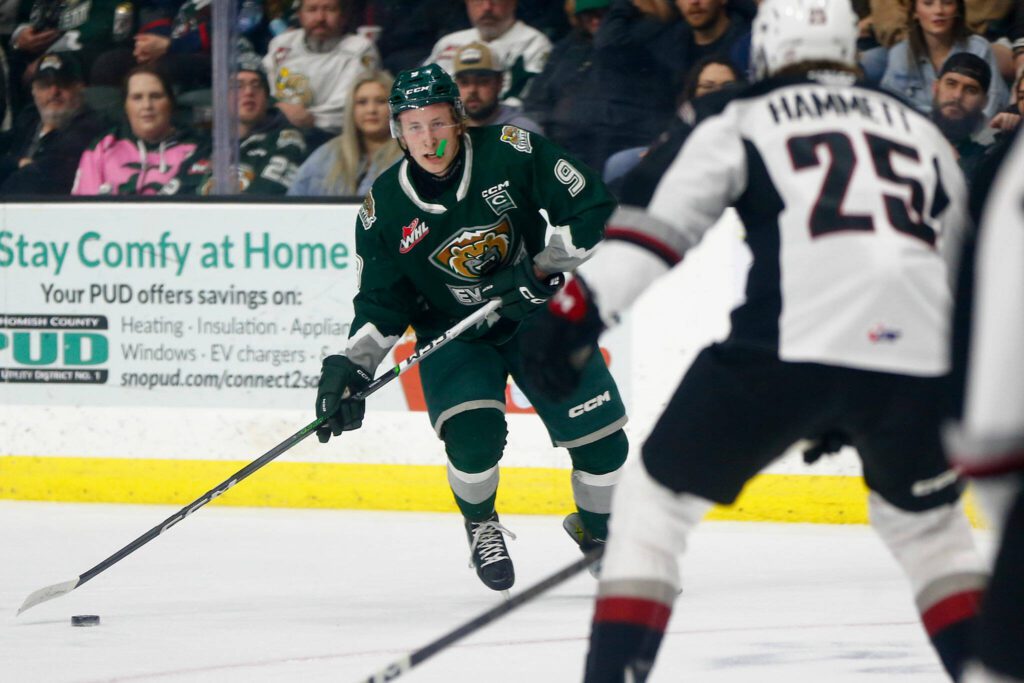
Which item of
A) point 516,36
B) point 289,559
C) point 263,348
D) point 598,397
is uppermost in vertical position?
point 516,36

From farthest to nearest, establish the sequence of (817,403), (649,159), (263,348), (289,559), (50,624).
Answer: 1. (263,348)
2. (289,559)
3. (50,624)
4. (649,159)
5. (817,403)

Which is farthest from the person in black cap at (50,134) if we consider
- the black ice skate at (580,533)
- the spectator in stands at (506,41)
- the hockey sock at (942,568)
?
the hockey sock at (942,568)

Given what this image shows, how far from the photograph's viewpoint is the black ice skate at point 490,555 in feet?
11.2

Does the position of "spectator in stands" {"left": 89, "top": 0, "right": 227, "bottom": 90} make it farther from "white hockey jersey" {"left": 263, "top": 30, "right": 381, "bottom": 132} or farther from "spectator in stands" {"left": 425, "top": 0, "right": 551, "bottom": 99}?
"spectator in stands" {"left": 425, "top": 0, "right": 551, "bottom": 99}

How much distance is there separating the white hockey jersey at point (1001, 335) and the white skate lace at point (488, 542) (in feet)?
7.34

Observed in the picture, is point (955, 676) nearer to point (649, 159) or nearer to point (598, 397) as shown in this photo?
point (649, 159)

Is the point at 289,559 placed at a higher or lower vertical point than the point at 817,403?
lower

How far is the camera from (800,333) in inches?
75.4

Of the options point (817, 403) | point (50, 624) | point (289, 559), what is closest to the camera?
point (817, 403)

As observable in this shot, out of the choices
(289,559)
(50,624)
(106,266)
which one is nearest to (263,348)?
(106,266)

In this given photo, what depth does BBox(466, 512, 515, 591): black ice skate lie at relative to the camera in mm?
3408

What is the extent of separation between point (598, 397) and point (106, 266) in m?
2.35

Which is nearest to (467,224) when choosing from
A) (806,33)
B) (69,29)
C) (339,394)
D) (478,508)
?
(339,394)

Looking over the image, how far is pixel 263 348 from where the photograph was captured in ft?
16.5
